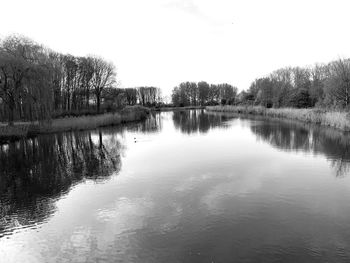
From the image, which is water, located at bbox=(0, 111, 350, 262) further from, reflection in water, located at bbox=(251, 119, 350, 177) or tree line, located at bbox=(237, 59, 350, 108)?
tree line, located at bbox=(237, 59, 350, 108)

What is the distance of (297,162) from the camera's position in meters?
11.8

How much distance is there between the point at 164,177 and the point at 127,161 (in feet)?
10.5

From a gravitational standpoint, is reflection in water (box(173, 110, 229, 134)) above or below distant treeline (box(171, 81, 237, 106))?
below

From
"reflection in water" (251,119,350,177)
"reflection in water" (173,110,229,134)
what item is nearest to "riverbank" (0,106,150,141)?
"reflection in water" (173,110,229,134)

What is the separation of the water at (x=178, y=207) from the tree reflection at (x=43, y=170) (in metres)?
0.04

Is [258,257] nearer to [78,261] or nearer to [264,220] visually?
[264,220]

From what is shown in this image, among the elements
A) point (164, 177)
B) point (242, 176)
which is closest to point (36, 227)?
point (164, 177)

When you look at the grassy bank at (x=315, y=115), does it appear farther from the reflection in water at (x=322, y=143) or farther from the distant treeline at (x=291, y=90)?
the distant treeline at (x=291, y=90)

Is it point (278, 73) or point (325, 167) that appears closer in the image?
point (325, 167)

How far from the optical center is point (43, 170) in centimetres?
1159

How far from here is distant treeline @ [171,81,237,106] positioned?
80375 millimetres

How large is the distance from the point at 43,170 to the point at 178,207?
662 centimetres

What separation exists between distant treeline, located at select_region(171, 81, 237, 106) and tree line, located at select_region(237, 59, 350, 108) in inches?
933

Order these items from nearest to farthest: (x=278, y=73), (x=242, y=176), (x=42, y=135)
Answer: (x=242, y=176), (x=42, y=135), (x=278, y=73)
